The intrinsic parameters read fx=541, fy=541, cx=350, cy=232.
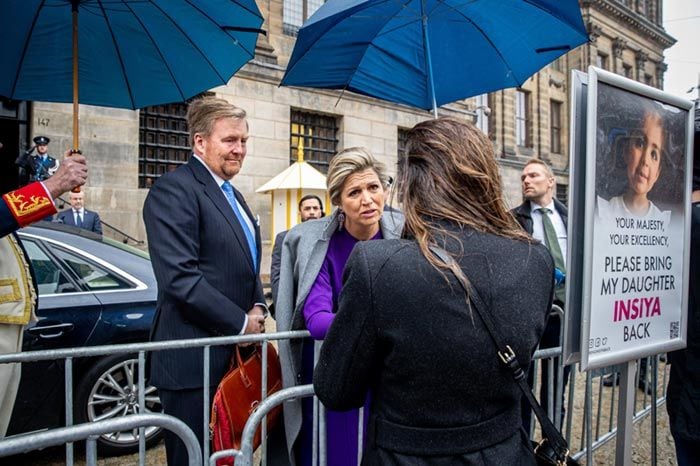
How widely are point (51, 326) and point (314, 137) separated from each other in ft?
40.5

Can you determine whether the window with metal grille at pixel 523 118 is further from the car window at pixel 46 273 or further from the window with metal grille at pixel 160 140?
the car window at pixel 46 273

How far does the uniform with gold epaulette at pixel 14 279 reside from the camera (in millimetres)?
2152

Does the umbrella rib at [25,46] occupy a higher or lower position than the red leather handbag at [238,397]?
higher

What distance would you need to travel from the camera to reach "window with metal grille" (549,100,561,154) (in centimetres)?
2683

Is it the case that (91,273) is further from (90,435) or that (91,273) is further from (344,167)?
(90,435)

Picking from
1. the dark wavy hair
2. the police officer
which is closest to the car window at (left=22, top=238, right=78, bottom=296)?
the dark wavy hair

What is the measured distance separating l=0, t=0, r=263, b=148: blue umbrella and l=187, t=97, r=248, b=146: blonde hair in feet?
1.81

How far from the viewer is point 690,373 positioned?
2316 millimetres

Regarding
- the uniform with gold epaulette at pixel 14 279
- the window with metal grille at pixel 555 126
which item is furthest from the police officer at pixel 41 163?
the window with metal grille at pixel 555 126

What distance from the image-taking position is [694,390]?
7.51 feet

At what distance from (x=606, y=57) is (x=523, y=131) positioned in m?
8.48

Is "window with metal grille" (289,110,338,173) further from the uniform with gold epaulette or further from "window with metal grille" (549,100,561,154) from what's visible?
"window with metal grille" (549,100,561,154)

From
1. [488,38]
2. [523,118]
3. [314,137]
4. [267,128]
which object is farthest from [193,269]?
[523,118]

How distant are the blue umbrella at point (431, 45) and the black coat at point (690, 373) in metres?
1.83
